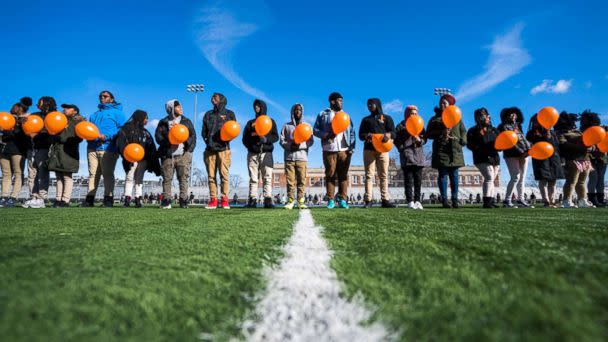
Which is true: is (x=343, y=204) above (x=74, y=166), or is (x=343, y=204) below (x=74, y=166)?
below

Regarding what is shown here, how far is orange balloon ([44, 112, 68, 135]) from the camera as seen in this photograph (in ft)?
20.1

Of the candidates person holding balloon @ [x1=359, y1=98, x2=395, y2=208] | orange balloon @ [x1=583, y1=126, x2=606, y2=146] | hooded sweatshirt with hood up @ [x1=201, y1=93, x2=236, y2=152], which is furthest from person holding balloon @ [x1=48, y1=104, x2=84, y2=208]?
A: orange balloon @ [x1=583, y1=126, x2=606, y2=146]

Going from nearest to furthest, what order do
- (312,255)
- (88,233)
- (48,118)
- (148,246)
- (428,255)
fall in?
(428,255), (312,255), (148,246), (88,233), (48,118)

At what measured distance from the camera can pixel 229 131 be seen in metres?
6.15

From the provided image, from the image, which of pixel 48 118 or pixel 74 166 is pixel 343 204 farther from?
pixel 48 118

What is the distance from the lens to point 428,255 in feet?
4.56

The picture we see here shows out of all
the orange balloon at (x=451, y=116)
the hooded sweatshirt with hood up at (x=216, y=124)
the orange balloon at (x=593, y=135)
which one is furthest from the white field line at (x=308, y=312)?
the orange balloon at (x=593, y=135)

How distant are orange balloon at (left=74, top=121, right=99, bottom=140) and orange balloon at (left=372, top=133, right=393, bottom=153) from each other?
5414 millimetres

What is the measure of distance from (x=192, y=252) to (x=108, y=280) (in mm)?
512

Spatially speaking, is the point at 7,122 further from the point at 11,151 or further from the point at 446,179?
the point at 446,179

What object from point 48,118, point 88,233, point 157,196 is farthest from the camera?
point 157,196

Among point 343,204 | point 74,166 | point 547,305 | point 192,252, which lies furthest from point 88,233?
point 74,166

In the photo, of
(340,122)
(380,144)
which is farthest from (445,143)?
(340,122)

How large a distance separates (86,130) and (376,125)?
5.59 meters
